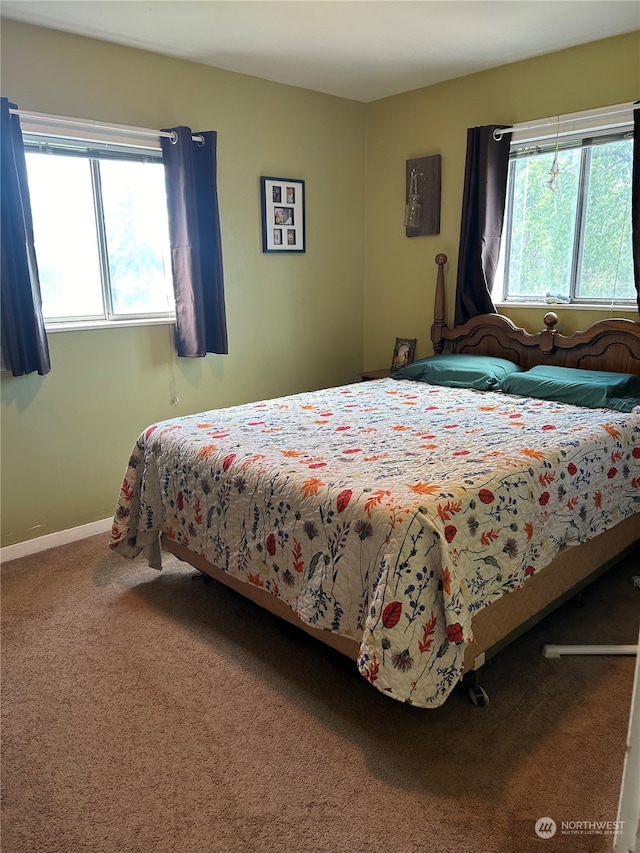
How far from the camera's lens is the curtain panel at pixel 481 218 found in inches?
145

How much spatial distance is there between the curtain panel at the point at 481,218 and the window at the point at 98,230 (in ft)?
5.98

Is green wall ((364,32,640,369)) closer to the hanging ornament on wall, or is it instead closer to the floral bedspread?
the hanging ornament on wall

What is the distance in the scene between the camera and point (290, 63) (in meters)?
3.55

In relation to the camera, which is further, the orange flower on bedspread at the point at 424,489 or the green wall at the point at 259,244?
the green wall at the point at 259,244

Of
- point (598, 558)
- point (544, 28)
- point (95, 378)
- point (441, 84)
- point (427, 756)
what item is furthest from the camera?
point (441, 84)

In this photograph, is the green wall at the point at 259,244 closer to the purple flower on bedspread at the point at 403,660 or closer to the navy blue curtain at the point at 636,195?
the navy blue curtain at the point at 636,195

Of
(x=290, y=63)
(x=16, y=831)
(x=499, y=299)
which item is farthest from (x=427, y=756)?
(x=290, y=63)

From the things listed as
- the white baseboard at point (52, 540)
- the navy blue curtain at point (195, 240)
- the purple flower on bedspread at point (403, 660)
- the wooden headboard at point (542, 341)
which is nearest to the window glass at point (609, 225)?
the wooden headboard at point (542, 341)

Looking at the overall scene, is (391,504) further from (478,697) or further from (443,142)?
(443,142)

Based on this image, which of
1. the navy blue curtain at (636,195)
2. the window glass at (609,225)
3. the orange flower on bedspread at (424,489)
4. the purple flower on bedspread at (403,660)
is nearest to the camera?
the purple flower on bedspread at (403,660)

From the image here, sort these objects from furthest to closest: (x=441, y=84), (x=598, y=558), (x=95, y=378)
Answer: (x=441, y=84), (x=95, y=378), (x=598, y=558)

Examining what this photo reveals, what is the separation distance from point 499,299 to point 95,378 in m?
2.53

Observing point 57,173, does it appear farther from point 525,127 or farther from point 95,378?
point 525,127

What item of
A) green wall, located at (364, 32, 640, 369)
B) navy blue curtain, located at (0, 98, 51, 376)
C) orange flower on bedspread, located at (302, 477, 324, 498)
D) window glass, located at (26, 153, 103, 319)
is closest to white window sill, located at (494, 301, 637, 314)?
green wall, located at (364, 32, 640, 369)
